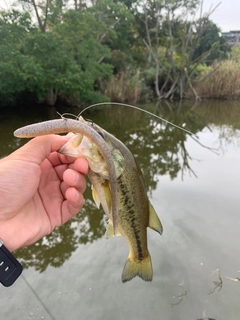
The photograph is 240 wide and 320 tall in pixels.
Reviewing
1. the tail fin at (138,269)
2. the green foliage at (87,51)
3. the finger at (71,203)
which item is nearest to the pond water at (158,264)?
the tail fin at (138,269)

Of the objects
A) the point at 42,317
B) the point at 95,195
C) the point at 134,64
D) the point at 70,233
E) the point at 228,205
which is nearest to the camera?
the point at 95,195

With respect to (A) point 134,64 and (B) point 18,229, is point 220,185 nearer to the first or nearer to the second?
(B) point 18,229

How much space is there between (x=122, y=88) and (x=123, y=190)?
17.8m

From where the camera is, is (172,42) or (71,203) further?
(172,42)

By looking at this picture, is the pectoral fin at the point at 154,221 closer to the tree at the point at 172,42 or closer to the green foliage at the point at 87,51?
the green foliage at the point at 87,51

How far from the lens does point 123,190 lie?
1759 millimetres

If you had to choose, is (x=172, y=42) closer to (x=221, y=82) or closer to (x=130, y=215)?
(x=221, y=82)

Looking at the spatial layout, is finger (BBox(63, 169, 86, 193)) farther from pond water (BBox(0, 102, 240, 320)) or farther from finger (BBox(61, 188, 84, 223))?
pond water (BBox(0, 102, 240, 320))

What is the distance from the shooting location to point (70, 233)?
14.9 feet

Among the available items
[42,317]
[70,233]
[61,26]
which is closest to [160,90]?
[61,26]

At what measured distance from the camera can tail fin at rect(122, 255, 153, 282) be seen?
208 cm

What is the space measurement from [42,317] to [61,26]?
13946 millimetres

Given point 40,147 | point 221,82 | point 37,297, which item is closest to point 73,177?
point 40,147

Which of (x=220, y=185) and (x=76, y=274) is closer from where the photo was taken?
(x=76, y=274)
